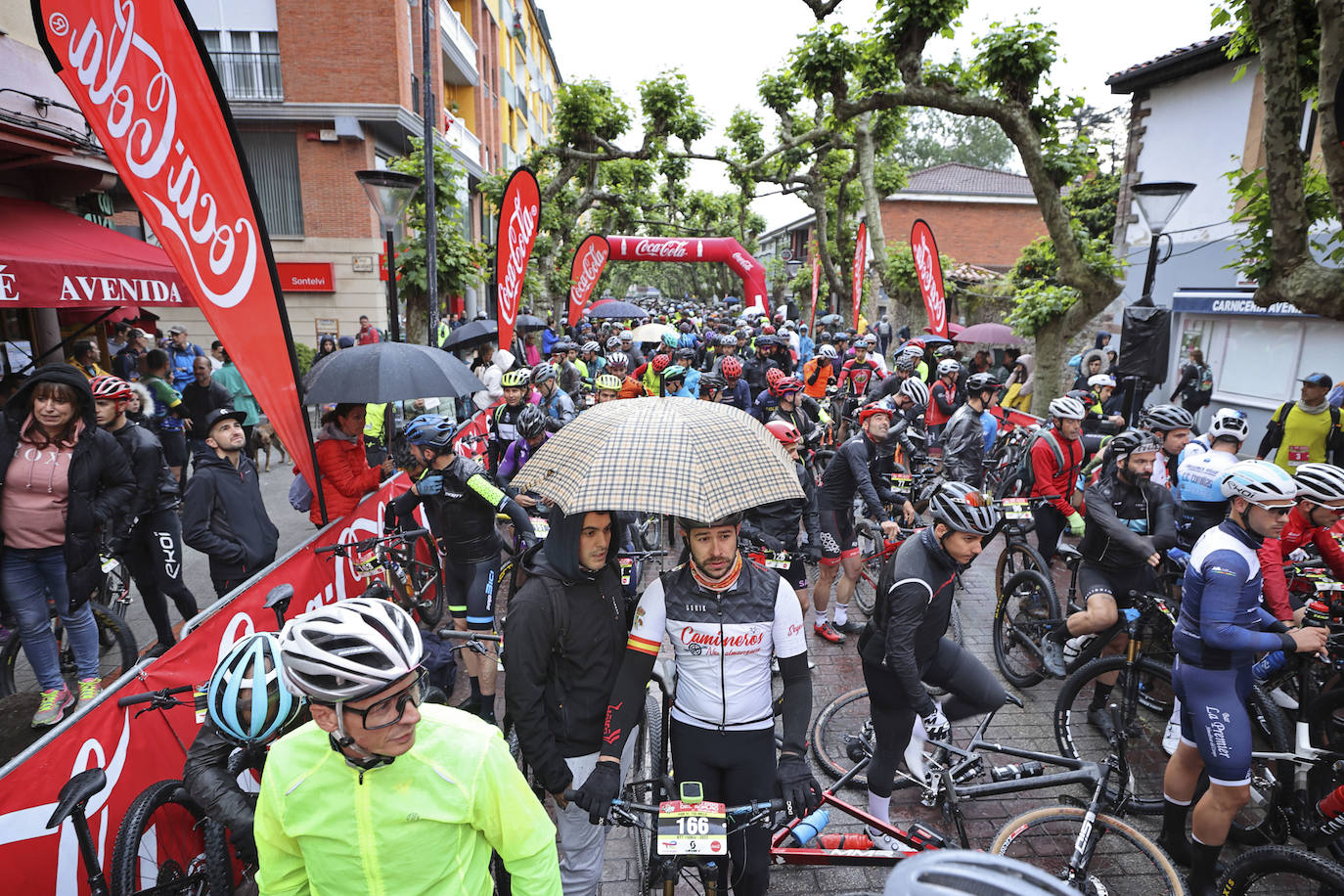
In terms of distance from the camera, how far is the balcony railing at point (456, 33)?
85.2 ft

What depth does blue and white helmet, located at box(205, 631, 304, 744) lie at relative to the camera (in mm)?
2770

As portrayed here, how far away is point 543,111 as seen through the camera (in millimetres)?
60438

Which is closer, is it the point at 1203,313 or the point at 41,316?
the point at 41,316

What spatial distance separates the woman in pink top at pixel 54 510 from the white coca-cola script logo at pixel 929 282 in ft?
39.0

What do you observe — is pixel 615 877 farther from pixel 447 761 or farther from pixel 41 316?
pixel 41 316

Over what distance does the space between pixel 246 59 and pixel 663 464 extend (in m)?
23.4

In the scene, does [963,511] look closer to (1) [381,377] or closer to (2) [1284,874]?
(2) [1284,874]

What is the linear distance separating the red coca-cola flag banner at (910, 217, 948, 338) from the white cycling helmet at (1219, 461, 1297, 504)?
10.0 meters

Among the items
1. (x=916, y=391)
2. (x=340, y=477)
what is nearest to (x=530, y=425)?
(x=340, y=477)

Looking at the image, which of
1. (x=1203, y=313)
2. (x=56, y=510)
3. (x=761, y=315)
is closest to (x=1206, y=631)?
(x=56, y=510)

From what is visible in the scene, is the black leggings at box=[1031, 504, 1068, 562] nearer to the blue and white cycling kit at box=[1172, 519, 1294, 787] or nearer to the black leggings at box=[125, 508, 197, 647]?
the blue and white cycling kit at box=[1172, 519, 1294, 787]

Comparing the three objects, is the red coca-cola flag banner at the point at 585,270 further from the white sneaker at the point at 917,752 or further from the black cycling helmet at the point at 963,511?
the white sneaker at the point at 917,752

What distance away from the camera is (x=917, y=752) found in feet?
13.1

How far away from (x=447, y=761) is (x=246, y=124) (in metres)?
23.5
